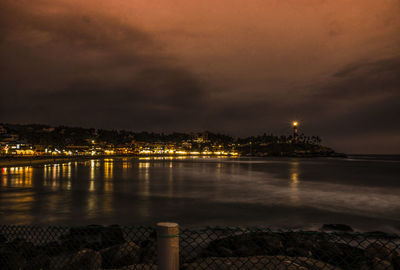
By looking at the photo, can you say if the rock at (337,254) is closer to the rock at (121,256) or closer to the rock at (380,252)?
the rock at (380,252)

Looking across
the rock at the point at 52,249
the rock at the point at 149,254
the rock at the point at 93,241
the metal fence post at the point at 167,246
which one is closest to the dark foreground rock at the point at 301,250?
the rock at the point at 149,254

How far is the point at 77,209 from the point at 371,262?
2065cm

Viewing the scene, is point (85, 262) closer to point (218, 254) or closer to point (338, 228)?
point (218, 254)

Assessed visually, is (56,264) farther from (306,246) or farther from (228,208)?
(228,208)

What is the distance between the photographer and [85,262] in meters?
8.03

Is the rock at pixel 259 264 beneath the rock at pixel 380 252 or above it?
above

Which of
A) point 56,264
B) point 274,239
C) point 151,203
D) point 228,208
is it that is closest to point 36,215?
point 151,203

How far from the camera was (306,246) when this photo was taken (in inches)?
424

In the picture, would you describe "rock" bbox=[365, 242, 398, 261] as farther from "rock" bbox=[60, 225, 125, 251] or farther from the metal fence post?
the metal fence post

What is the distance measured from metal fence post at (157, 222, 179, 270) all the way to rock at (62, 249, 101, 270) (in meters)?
5.56

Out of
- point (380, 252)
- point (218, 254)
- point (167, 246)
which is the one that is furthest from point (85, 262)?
point (380, 252)

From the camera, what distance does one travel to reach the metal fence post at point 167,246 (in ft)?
10.8

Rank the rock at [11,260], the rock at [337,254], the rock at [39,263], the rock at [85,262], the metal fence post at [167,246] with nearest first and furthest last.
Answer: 1. the metal fence post at [167,246]
2. the rock at [85,262]
3. the rock at [11,260]
4. the rock at [39,263]
5. the rock at [337,254]

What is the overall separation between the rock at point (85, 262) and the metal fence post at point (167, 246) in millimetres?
5564
